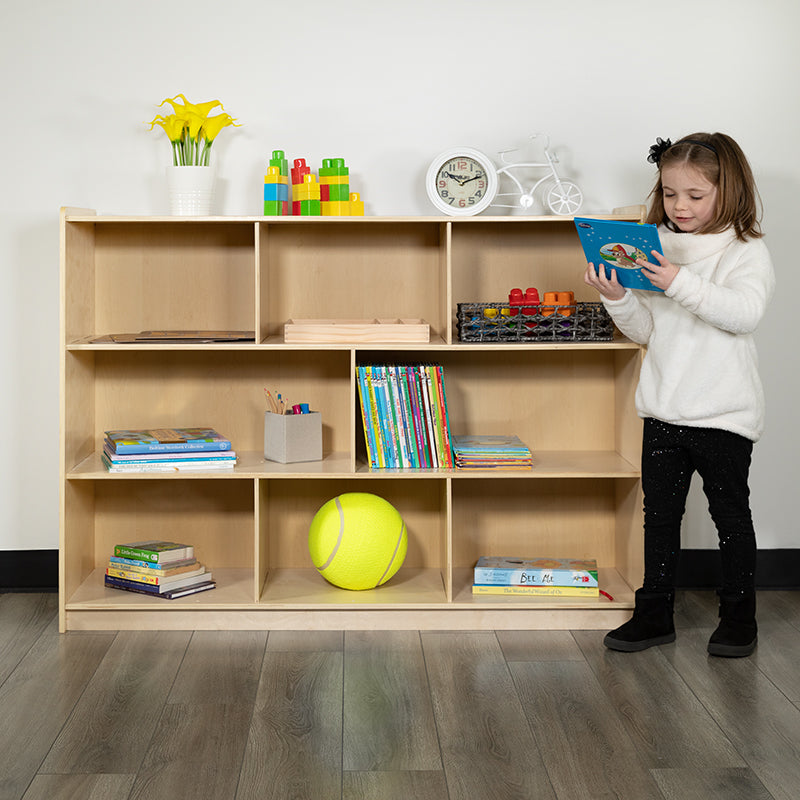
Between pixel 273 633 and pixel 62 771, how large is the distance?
86cm

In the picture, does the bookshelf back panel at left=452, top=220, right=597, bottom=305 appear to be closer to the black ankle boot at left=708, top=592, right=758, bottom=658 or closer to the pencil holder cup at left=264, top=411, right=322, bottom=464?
the pencil holder cup at left=264, top=411, right=322, bottom=464

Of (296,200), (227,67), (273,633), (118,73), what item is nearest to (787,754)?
(273,633)

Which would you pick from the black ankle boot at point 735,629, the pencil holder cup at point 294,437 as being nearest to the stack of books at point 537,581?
the black ankle boot at point 735,629

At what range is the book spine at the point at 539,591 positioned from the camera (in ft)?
9.02

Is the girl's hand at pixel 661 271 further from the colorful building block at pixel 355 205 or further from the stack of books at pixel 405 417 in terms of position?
the colorful building block at pixel 355 205

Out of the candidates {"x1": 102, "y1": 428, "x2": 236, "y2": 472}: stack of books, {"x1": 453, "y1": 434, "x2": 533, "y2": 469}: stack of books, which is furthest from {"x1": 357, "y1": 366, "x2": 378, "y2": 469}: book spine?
{"x1": 102, "y1": 428, "x2": 236, "y2": 472}: stack of books

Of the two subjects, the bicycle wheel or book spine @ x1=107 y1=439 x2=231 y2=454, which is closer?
book spine @ x1=107 y1=439 x2=231 y2=454

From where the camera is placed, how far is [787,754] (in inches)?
76.8

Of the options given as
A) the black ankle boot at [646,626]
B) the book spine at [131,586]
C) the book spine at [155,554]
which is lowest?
the black ankle boot at [646,626]

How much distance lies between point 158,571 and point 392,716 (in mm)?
924

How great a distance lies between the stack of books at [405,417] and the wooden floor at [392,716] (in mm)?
487

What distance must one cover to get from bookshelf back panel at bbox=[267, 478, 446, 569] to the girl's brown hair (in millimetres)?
1147

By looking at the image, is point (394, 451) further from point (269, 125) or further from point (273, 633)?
point (269, 125)

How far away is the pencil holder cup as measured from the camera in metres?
2.76
